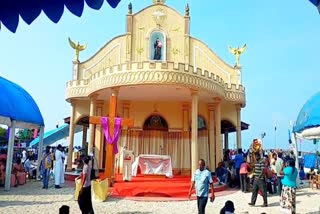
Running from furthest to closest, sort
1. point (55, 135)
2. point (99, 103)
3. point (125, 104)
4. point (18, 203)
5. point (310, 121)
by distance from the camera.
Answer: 1. point (55, 135)
2. point (99, 103)
3. point (125, 104)
4. point (310, 121)
5. point (18, 203)

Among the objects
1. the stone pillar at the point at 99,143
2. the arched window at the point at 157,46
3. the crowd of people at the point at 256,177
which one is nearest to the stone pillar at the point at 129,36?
the arched window at the point at 157,46

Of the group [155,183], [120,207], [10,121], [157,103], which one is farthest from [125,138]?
[120,207]

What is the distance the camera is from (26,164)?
17.0 m

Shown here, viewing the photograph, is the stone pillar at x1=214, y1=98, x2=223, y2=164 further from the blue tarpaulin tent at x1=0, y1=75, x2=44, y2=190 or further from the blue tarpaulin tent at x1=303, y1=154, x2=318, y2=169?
the blue tarpaulin tent at x1=303, y1=154, x2=318, y2=169

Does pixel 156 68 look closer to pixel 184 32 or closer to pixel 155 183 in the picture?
pixel 155 183

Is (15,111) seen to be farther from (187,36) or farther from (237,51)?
(237,51)

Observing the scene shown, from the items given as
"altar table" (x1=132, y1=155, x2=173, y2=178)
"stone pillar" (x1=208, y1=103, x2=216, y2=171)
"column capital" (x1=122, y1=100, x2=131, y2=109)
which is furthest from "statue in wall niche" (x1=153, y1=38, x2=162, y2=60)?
"altar table" (x1=132, y1=155, x2=173, y2=178)

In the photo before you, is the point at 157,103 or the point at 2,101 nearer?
the point at 2,101

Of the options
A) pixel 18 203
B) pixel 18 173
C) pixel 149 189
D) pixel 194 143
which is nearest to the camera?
pixel 18 203

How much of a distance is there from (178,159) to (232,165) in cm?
322

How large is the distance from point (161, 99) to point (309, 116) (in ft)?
24.1

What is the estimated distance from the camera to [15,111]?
12945 millimetres

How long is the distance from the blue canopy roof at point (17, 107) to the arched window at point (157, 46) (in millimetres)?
6586

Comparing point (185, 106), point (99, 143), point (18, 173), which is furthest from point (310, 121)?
point (18, 173)
